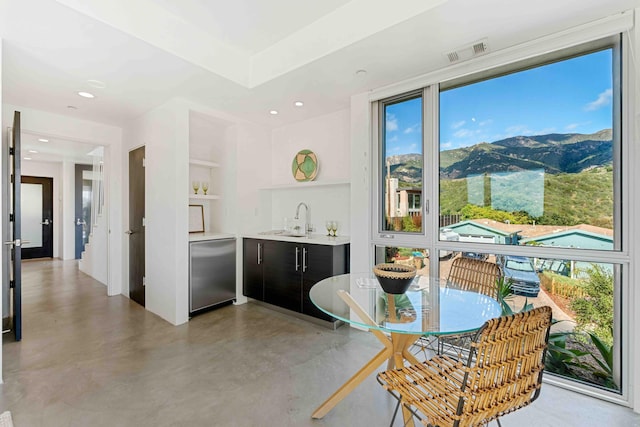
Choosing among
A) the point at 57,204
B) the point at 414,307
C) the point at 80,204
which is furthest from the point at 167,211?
the point at 57,204

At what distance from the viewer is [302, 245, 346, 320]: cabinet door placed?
308cm

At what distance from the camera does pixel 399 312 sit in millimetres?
1597

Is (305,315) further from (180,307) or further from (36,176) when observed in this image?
(36,176)

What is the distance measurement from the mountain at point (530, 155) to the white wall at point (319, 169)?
104 centimetres

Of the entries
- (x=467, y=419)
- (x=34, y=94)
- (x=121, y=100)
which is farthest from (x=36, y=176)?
(x=467, y=419)

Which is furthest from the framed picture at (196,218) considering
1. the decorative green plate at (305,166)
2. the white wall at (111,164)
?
the decorative green plate at (305,166)

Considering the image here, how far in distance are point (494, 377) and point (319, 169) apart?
3.09 metres

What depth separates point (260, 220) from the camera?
4184mm

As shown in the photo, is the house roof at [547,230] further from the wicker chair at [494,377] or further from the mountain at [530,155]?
the wicker chair at [494,377]

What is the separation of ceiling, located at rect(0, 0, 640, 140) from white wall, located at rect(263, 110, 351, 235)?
550 millimetres

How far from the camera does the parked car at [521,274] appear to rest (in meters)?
2.24

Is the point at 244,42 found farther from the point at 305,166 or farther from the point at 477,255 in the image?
the point at 477,255

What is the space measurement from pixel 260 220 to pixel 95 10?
275 cm

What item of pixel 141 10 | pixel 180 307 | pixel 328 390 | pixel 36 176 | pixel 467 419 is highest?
pixel 141 10
